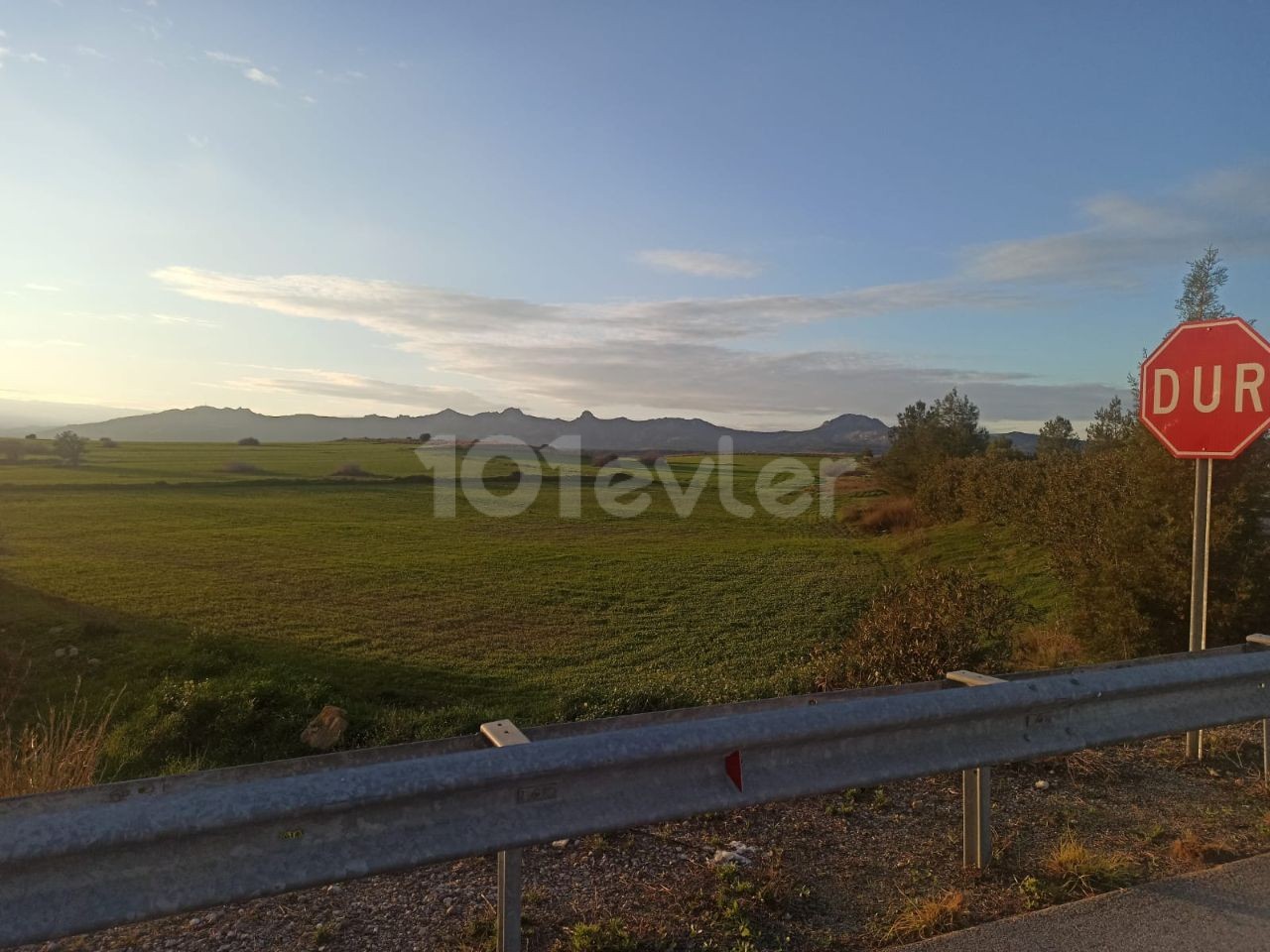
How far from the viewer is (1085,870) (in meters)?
3.22

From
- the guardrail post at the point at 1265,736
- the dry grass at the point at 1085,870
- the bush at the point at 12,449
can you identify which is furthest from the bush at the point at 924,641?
the bush at the point at 12,449

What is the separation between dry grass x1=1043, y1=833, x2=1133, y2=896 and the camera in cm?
317

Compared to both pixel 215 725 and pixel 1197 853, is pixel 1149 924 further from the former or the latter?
pixel 215 725

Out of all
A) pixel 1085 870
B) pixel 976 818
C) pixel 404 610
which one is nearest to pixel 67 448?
pixel 404 610

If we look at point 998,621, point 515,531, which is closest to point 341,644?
point 998,621

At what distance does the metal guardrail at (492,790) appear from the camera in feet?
6.30

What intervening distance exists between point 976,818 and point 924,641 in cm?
418

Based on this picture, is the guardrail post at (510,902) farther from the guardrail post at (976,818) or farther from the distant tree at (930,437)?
the distant tree at (930,437)

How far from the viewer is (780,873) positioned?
10.7ft

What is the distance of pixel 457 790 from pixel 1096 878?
2.45m

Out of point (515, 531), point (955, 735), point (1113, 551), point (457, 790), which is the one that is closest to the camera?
point (457, 790)

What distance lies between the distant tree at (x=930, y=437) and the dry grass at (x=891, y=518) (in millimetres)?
1866

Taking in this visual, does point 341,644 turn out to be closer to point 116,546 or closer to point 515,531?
point 116,546

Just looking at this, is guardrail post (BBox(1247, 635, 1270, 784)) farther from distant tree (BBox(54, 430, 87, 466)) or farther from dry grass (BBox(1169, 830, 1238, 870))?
distant tree (BBox(54, 430, 87, 466))
